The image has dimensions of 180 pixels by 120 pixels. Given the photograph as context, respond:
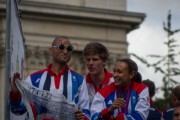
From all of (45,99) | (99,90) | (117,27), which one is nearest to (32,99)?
(45,99)

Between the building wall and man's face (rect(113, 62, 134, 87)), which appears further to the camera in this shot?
the building wall

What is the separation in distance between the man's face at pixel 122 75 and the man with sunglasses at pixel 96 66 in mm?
227

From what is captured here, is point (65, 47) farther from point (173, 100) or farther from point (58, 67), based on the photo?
point (173, 100)

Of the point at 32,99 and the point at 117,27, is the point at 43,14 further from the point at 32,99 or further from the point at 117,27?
the point at 32,99

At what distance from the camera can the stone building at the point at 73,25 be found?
89.5 feet

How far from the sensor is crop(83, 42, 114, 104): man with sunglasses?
8.30 metres

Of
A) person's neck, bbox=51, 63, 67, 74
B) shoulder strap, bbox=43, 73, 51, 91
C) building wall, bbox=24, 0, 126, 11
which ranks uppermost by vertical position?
building wall, bbox=24, 0, 126, 11

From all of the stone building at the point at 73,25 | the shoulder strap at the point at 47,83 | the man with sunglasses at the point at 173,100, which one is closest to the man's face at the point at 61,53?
the shoulder strap at the point at 47,83

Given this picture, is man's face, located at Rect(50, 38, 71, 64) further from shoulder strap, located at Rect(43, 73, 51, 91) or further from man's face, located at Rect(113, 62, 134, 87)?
man's face, located at Rect(113, 62, 134, 87)

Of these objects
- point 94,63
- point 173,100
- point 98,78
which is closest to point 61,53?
point 94,63

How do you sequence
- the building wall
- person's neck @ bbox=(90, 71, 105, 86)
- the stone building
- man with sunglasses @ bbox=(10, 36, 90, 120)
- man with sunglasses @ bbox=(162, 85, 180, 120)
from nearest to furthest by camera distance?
man with sunglasses @ bbox=(10, 36, 90, 120) < person's neck @ bbox=(90, 71, 105, 86) < man with sunglasses @ bbox=(162, 85, 180, 120) < the stone building < the building wall

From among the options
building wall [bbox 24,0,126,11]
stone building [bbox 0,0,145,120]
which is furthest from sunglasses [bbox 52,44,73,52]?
building wall [bbox 24,0,126,11]

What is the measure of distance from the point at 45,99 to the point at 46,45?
19822mm

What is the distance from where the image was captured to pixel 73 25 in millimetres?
28312
